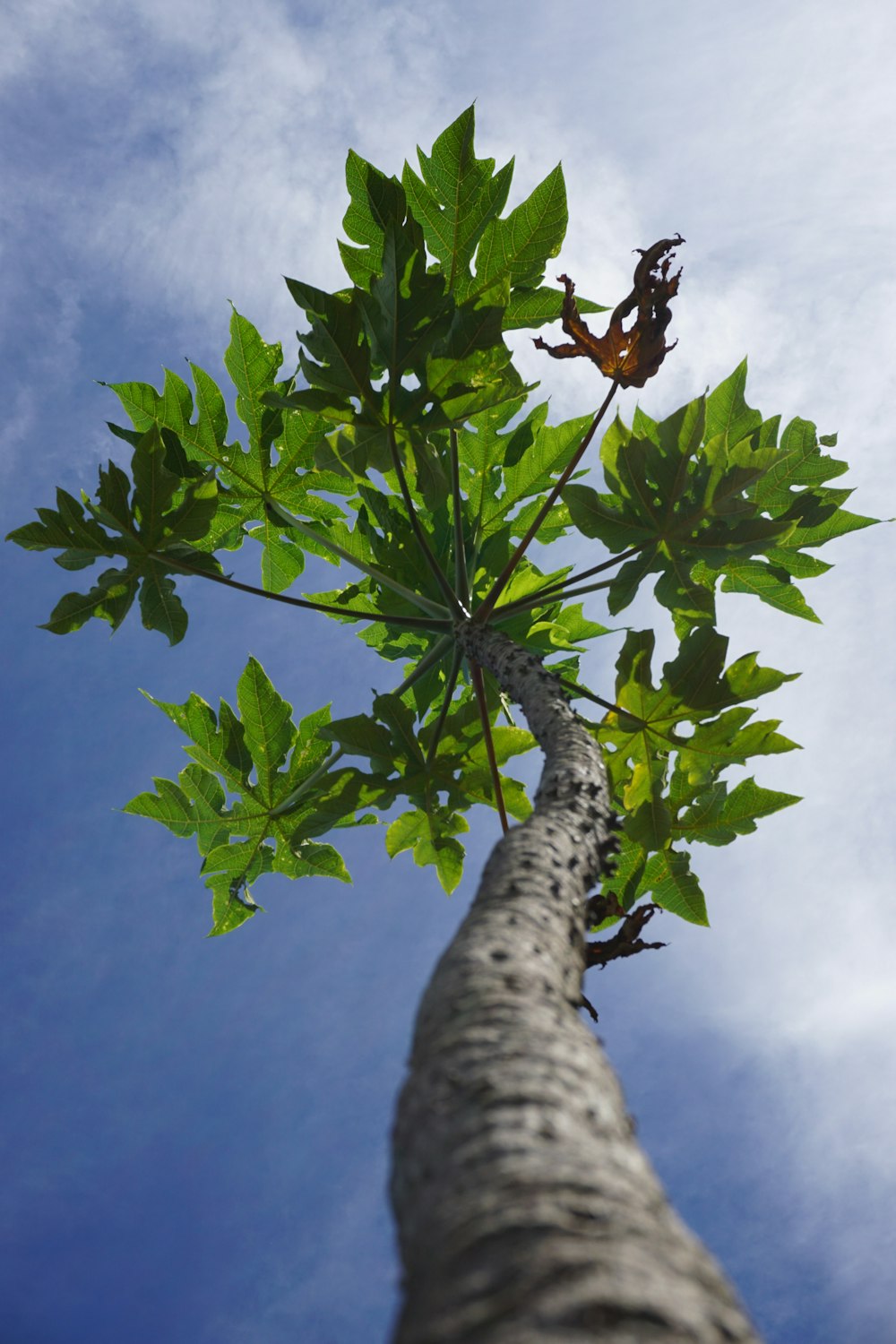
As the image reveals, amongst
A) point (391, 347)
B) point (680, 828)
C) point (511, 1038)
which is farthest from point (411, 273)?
point (511, 1038)

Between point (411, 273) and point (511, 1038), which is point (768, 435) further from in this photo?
point (511, 1038)

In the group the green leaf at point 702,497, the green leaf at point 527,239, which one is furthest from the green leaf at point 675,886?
the green leaf at point 527,239

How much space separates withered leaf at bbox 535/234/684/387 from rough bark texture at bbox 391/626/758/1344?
8.61 ft

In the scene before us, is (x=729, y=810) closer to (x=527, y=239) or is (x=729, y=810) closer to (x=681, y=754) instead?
(x=681, y=754)

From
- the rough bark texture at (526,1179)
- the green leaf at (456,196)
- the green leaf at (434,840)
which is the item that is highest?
the green leaf at (456,196)

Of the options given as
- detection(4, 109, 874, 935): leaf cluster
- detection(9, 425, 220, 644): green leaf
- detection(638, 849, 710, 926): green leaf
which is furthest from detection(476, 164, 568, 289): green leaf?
detection(638, 849, 710, 926): green leaf

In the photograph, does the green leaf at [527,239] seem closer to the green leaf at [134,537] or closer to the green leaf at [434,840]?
the green leaf at [134,537]

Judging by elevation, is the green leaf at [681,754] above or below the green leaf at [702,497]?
below

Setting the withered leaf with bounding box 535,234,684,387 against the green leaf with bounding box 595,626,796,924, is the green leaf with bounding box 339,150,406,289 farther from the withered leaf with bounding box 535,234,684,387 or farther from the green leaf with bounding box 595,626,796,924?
the green leaf with bounding box 595,626,796,924

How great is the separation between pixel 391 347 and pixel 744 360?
1.86m

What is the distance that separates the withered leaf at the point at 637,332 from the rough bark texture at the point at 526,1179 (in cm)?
262

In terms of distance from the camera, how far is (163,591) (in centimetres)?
420

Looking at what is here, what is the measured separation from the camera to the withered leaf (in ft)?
10.9

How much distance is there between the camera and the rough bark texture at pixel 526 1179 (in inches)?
25.1
